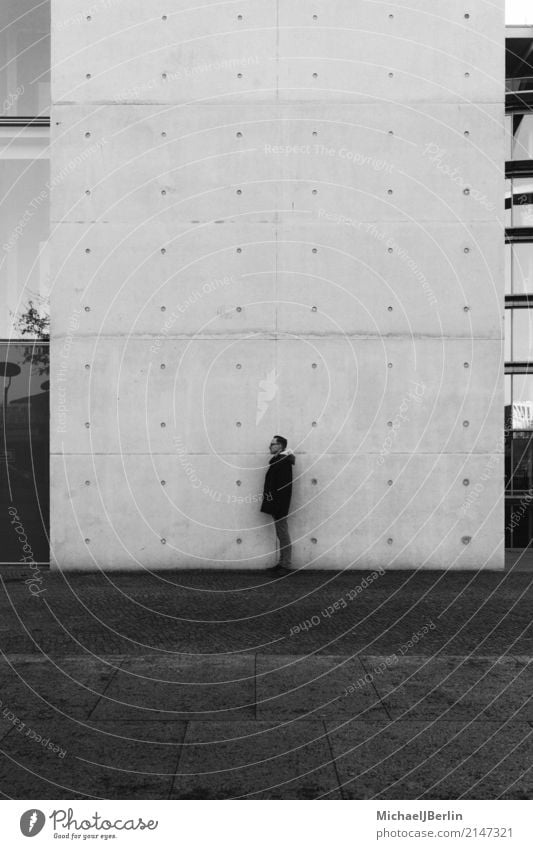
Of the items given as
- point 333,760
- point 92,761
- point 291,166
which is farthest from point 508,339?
point 92,761

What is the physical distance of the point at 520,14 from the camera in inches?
539

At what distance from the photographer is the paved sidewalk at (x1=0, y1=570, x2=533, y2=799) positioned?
4973 millimetres

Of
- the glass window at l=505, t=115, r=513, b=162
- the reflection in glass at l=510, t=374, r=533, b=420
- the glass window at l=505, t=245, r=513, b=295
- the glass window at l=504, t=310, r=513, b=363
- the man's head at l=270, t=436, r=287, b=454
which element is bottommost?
the man's head at l=270, t=436, r=287, b=454

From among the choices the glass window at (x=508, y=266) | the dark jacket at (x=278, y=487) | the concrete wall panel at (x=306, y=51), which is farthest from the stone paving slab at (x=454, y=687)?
the glass window at (x=508, y=266)

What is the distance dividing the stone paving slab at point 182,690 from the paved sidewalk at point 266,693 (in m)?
0.02

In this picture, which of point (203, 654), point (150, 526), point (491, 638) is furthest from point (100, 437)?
point (491, 638)

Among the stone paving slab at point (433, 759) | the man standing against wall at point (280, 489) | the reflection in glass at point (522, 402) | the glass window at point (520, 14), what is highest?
the glass window at point (520, 14)

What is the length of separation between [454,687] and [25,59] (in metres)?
11.1

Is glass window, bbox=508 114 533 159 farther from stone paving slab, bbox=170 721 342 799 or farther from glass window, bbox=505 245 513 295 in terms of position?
stone paving slab, bbox=170 721 342 799

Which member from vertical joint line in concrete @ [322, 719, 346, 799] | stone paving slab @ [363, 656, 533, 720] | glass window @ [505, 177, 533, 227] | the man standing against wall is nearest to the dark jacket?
the man standing against wall

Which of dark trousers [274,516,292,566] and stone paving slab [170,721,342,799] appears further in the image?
dark trousers [274,516,292,566]

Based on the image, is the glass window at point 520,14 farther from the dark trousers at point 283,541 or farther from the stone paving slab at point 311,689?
the stone paving slab at point 311,689

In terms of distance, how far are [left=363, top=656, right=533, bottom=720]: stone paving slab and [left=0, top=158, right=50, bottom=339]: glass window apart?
26.3 feet

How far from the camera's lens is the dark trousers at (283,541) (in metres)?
12.3
